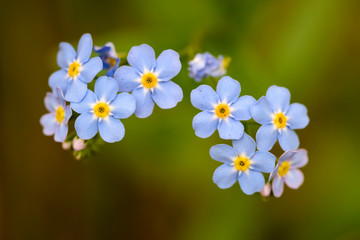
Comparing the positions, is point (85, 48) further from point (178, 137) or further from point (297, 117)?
point (178, 137)

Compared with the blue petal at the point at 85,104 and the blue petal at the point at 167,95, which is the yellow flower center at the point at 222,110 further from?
the blue petal at the point at 85,104

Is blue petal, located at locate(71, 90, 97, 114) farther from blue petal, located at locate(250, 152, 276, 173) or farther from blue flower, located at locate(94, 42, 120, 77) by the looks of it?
blue petal, located at locate(250, 152, 276, 173)

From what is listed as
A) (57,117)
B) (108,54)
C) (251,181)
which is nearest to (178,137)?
(108,54)

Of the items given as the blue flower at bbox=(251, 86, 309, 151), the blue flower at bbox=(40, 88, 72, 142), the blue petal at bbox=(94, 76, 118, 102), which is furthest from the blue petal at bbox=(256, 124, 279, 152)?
the blue flower at bbox=(40, 88, 72, 142)

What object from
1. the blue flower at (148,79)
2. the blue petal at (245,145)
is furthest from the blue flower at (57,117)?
the blue petal at (245,145)
